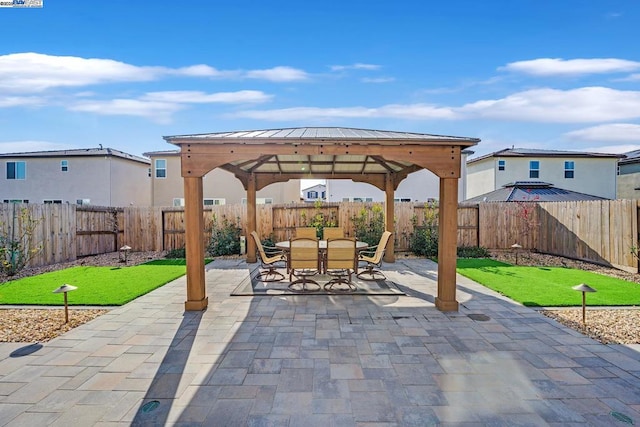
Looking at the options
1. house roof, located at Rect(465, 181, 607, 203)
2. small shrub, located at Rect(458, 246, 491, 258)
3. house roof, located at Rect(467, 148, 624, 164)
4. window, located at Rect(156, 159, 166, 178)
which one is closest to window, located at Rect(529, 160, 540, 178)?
house roof, located at Rect(467, 148, 624, 164)

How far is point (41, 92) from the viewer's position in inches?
415

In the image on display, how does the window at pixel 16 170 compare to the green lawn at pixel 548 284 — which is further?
the window at pixel 16 170

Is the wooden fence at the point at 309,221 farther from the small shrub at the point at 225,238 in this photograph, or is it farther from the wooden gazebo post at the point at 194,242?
the wooden gazebo post at the point at 194,242

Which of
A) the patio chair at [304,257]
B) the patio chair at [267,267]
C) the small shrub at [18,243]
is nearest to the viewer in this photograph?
the patio chair at [304,257]

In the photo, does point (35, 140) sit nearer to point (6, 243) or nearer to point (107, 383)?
point (6, 243)

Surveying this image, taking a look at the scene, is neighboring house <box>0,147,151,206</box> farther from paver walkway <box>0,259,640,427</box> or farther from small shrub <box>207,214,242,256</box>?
paver walkway <box>0,259,640,427</box>

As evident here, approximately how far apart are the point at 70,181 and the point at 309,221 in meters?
15.8

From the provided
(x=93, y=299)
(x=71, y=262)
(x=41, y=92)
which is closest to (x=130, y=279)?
(x=93, y=299)

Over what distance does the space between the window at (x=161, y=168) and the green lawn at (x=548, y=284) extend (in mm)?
16135

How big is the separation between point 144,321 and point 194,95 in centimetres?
898

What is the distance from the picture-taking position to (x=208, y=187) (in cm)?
1839

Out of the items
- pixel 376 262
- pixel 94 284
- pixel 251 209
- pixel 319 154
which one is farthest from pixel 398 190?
pixel 94 284

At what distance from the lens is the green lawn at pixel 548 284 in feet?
18.5

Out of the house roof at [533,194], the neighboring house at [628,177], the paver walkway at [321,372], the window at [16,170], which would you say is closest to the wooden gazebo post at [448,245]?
the paver walkway at [321,372]
